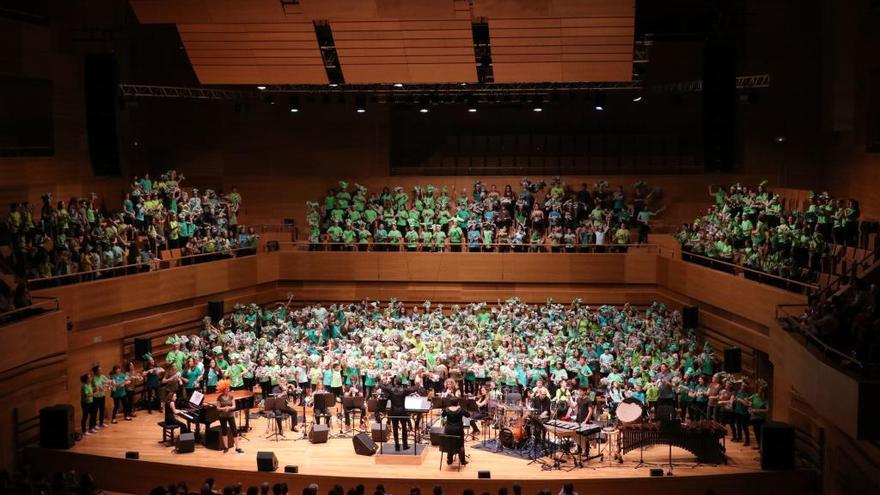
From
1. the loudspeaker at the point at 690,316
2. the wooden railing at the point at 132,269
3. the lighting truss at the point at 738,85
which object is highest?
the lighting truss at the point at 738,85

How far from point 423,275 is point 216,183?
5.90 meters

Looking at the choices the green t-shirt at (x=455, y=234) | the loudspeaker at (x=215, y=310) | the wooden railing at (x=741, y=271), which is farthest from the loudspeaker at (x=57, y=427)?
the wooden railing at (x=741, y=271)

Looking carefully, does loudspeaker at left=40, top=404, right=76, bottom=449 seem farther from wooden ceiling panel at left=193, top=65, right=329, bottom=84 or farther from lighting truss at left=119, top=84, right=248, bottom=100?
wooden ceiling panel at left=193, top=65, right=329, bottom=84

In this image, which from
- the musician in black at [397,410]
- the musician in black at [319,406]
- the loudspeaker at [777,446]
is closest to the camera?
the loudspeaker at [777,446]

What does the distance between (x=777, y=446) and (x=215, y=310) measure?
11.1 meters

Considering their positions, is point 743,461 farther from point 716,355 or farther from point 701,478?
point 716,355

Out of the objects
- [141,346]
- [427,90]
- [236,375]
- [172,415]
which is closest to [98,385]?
[172,415]

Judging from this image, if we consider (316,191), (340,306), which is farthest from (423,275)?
(316,191)

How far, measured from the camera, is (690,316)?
57.5 feet

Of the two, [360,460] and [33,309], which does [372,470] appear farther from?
[33,309]

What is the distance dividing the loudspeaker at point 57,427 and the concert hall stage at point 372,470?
147 mm

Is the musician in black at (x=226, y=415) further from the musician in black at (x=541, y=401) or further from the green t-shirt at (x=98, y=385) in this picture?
the musician in black at (x=541, y=401)

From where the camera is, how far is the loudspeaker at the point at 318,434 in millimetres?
13906

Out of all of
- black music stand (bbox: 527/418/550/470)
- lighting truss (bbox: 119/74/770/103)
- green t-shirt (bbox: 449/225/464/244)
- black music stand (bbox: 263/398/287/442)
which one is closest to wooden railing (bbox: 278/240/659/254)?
green t-shirt (bbox: 449/225/464/244)
